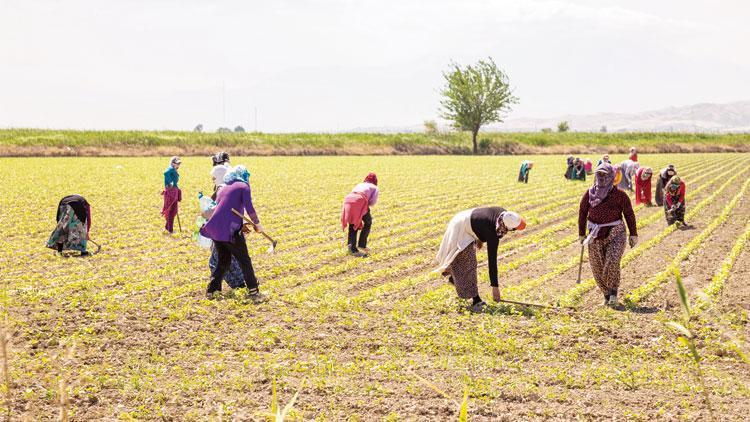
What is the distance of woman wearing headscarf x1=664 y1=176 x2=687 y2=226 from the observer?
58.6 feet

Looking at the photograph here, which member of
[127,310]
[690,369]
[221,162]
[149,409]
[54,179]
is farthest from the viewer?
[54,179]

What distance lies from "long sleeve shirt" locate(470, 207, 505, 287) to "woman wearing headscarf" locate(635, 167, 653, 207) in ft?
43.8

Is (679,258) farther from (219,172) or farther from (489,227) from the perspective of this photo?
(219,172)

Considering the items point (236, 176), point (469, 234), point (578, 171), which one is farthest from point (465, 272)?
point (578, 171)

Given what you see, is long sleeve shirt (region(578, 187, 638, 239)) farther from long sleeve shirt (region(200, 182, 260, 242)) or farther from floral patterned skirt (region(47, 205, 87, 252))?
floral patterned skirt (region(47, 205, 87, 252))

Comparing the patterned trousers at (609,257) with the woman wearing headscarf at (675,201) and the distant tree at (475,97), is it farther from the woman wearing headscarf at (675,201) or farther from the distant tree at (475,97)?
the distant tree at (475,97)

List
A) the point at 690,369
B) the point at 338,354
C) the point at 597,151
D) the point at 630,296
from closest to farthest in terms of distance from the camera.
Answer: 1. the point at 690,369
2. the point at 338,354
3. the point at 630,296
4. the point at 597,151

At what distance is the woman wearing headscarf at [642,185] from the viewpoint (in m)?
21.3

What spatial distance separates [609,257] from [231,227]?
520 cm

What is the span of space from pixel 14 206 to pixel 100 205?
8.13 ft

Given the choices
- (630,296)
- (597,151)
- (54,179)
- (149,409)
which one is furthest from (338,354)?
(597,151)

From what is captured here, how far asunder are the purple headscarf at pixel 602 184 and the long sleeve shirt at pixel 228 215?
183 inches

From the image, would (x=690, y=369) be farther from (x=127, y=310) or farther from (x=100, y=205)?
(x=100, y=205)

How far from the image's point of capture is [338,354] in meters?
8.02
